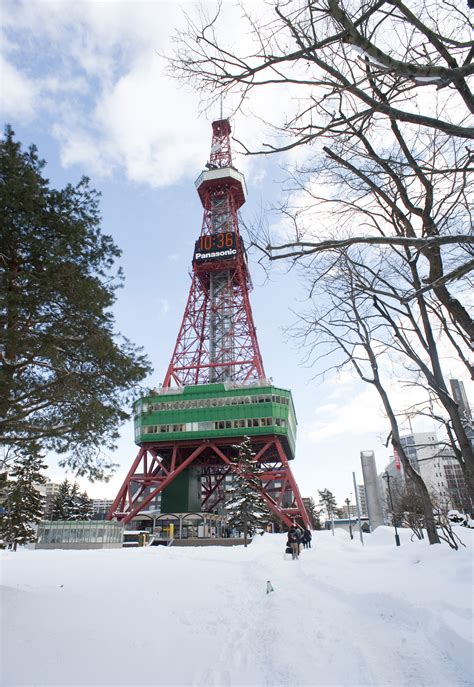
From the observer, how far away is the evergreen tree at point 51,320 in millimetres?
8023

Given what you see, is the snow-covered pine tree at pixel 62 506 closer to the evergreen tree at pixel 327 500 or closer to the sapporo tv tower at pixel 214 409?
the sapporo tv tower at pixel 214 409

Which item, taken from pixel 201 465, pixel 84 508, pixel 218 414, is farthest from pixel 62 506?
pixel 218 414

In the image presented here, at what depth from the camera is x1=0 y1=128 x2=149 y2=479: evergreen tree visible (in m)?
8.02

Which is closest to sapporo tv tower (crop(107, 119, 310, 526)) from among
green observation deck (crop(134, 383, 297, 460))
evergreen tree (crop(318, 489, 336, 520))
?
green observation deck (crop(134, 383, 297, 460))

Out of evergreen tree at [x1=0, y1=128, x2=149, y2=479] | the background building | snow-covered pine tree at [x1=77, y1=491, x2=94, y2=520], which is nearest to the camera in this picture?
evergreen tree at [x1=0, y1=128, x2=149, y2=479]

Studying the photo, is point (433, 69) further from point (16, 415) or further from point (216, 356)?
point (216, 356)

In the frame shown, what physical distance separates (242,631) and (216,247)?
62.3 m

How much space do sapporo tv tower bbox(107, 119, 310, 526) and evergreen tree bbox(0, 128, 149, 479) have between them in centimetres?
3877

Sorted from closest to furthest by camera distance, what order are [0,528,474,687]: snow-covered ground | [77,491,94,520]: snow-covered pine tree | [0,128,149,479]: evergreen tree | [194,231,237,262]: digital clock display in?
[0,528,474,687]: snow-covered ground
[0,128,149,479]: evergreen tree
[77,491,94,520]: snow-covered pine tree
[194,231,237,262]: digital clock display

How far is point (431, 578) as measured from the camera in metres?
7.89

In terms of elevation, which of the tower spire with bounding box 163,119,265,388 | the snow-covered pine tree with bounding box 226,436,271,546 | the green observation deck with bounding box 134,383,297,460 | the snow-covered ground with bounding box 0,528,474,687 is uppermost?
the tower spire with bounding box 163,119,265,388

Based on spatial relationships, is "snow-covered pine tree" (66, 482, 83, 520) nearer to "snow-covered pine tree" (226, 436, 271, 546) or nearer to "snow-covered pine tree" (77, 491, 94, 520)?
"snow-covered pine tree" (77, 491, 94, 520)

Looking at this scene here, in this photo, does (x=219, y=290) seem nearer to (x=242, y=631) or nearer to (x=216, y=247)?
(x=216, y=247)

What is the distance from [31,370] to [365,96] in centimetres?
812
